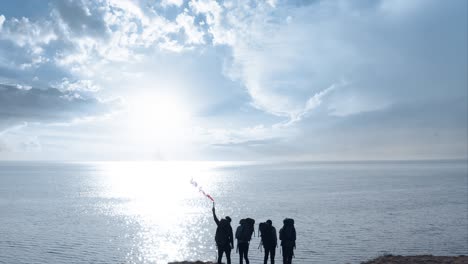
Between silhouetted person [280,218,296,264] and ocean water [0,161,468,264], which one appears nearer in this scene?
silhouetted person [280,218,296,264]

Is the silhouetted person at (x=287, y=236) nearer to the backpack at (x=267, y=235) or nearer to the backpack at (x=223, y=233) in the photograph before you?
the backpack at (x=267, y=235)

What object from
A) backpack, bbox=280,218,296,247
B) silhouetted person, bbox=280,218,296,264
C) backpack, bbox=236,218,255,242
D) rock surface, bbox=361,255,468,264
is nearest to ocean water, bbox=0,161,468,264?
rock surface, bbox=361,255,468,264

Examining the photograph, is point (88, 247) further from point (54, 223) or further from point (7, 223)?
point (7, 223)

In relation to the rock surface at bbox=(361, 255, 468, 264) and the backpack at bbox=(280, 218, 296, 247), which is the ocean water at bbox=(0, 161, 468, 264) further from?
the backpack at bbox=(280, 218, 296, 247)

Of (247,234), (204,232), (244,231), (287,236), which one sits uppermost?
(244,231)

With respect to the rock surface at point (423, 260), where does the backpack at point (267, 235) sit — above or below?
above

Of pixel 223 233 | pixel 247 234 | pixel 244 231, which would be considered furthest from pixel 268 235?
pixel 223 233

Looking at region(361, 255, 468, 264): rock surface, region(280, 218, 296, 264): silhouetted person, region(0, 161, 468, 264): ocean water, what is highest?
region(280, 218, 296, 264): silhouetted person

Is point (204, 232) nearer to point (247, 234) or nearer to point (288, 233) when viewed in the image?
point (247, 234)

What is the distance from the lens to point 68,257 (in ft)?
106

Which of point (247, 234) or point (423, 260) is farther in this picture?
point (423, 260)

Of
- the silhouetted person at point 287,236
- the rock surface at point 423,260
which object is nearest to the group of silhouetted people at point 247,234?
the silhouetted person at point 287,236

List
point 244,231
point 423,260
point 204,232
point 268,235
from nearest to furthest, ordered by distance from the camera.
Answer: point 244,231 → point 268,235 → point 423,260 → point 204,232

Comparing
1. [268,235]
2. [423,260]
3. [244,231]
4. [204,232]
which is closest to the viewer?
[244,231]
